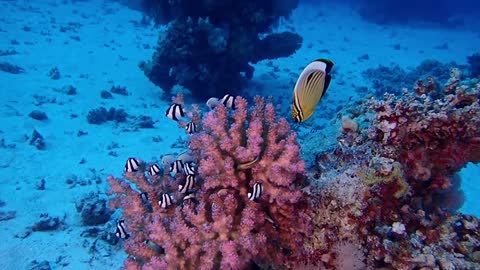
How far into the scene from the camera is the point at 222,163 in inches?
120

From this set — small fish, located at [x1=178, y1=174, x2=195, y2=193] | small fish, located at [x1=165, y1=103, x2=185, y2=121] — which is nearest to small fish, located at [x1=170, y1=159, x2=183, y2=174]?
small fish, located at [x1=178, y1=174, x2=195, y2=193]

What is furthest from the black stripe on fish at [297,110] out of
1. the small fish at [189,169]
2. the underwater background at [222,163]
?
the small fish at [189,169]

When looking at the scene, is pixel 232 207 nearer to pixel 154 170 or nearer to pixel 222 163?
pixel 222 163

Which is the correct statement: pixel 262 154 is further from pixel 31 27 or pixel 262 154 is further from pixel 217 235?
pixel 31 27

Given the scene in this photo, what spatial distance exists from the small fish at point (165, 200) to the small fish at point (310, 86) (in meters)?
1.43

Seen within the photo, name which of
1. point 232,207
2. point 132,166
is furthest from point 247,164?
point 132,166

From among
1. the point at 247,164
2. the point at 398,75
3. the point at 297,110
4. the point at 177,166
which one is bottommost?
the point at 177,166

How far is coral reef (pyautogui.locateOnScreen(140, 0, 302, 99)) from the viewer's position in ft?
35.8

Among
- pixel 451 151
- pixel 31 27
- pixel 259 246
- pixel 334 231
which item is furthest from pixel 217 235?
pixel 31 27

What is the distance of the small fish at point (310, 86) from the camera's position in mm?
2428

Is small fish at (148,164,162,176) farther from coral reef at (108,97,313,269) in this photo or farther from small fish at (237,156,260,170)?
small fish at (237,156,260,170)

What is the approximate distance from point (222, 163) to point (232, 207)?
39 cm

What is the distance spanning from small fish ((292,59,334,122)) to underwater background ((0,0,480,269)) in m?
0.12

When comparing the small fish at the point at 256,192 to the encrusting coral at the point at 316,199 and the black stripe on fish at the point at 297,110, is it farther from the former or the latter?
the black stripe on fish at the point at 297,110
